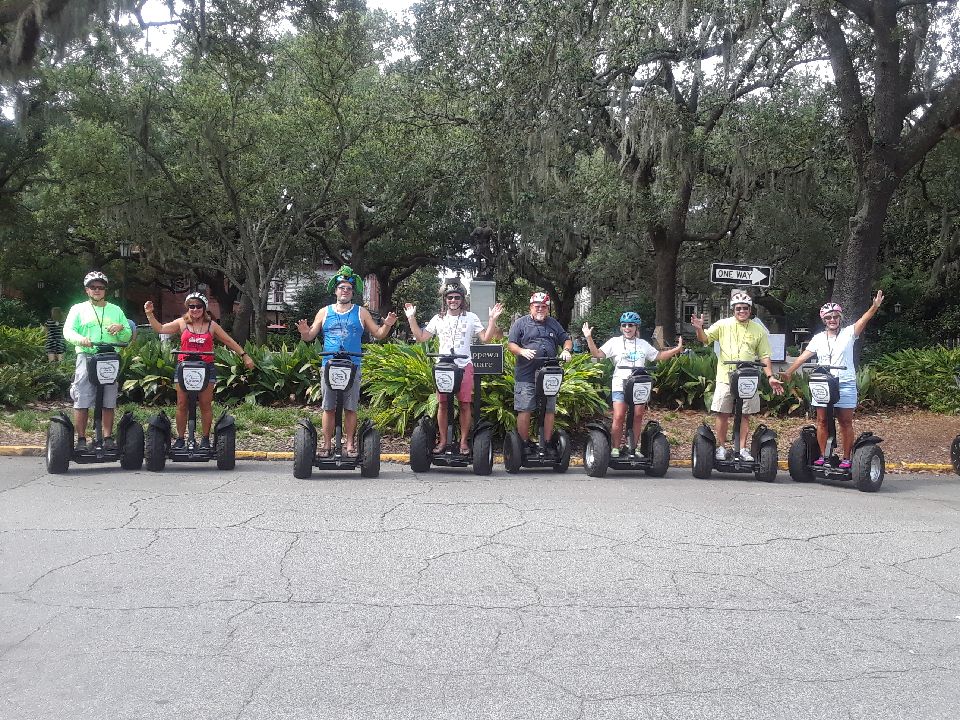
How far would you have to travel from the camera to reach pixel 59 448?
860cm

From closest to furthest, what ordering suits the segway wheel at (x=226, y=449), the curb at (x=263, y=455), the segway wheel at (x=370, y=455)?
1. the segway wheel at (x=370, y=455)
2. the segway wheel at (x=226, y=449)
3. the curb at (x=263, y=455)

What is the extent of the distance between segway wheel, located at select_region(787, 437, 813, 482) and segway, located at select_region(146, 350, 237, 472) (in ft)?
18.5

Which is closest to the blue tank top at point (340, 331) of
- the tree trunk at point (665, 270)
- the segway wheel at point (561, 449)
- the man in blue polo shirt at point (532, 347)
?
the man in blue polo shirt at point (532, 347)

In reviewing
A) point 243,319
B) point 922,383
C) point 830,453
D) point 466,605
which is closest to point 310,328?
point 466,605

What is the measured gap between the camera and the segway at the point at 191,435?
28.8 ft

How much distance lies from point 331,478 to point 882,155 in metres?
10.7

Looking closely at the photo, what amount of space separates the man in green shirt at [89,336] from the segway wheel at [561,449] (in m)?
4.33

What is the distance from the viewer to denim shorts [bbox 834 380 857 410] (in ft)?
29.8

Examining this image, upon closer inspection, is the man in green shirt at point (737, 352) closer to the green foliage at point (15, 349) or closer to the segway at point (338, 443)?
the segway at point (338, 443)

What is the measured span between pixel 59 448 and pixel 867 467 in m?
7.61

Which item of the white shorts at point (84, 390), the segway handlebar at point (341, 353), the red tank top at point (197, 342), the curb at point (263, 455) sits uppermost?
the red tank top at point (197, 342)

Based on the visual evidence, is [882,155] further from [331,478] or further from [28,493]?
[28,493]

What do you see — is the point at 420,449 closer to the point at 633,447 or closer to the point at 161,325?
the point at 633,447

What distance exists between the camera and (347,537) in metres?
6.34
